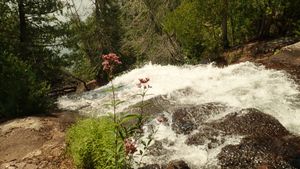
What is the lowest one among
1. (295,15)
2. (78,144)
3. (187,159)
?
(187,159)

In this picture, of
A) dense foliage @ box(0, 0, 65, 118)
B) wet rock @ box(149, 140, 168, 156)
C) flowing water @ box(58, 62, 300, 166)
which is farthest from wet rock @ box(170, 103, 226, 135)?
dense foliage @ box(0, 0, 65, 118)

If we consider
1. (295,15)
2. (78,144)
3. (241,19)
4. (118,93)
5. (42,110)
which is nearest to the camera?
(78,144)

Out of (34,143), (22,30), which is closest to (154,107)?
(34,143)

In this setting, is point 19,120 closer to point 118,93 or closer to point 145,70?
point 118,93

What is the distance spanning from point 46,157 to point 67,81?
12.3 metres

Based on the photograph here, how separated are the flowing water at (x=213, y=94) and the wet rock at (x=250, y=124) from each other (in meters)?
0.25

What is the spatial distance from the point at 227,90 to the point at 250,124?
2.45m

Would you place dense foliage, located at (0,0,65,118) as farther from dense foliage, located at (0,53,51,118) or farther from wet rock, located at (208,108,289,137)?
wet rock, located at (208,108,289,137)

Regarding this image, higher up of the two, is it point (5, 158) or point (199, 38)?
point (199, 38)

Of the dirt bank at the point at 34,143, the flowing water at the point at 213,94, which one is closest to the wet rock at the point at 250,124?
the flowing water at the point at 213,94

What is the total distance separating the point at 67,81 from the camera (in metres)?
18.5

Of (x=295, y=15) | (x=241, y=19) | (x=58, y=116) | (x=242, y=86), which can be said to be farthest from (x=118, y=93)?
(x=295, y=15)

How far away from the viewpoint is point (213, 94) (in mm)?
9305

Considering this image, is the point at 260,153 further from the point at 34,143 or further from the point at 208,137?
the point at 34,143
